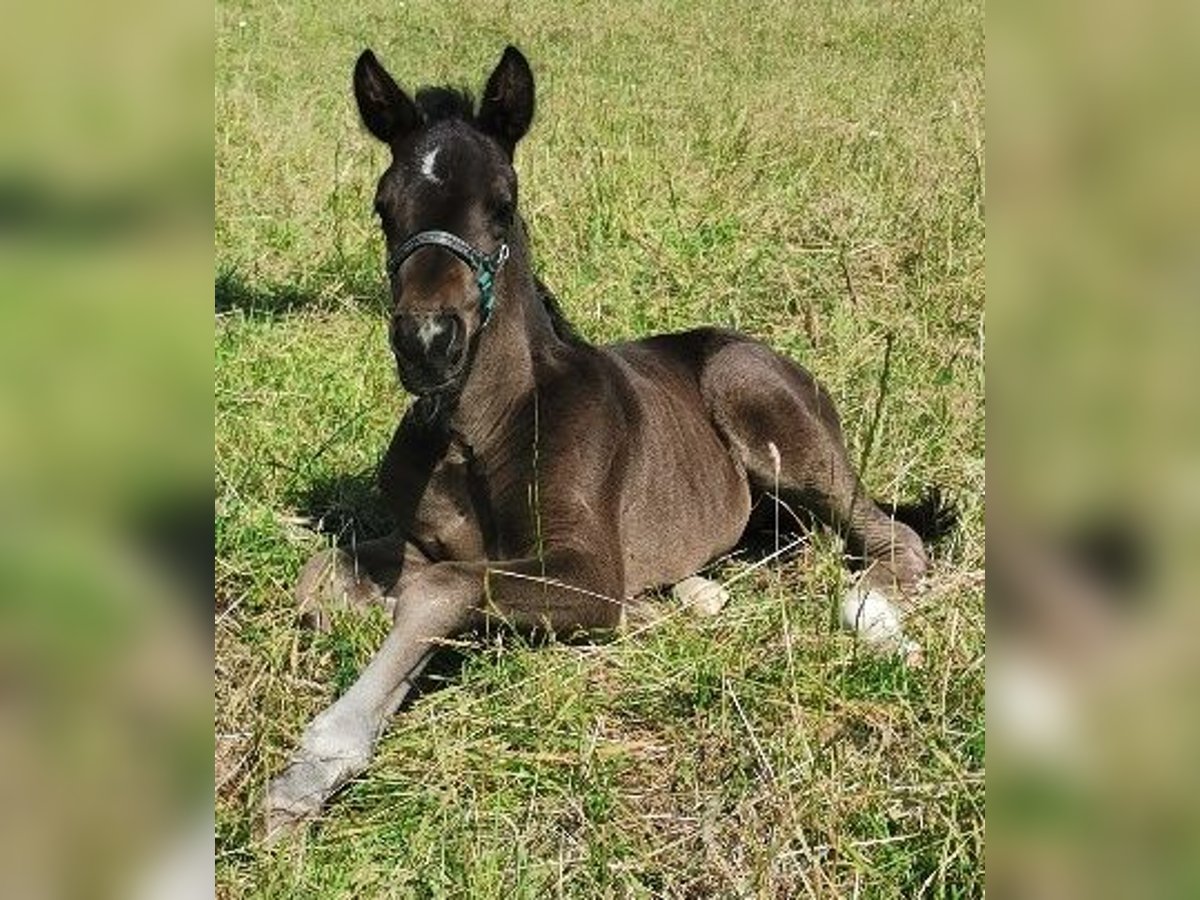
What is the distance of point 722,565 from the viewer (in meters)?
4.85

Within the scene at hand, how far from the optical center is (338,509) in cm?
473

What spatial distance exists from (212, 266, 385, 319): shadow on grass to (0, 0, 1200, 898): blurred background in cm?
562

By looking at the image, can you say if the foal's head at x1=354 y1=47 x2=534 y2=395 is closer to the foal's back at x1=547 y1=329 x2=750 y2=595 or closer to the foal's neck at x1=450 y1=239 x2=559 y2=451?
the foal's neck at x1=450 y1=239 x2=559 y2=451

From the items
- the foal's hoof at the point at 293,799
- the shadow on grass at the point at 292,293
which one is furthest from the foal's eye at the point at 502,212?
the shadow on grass at the point at 292,293

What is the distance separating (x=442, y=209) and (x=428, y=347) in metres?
0.43

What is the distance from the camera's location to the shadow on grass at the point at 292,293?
6668 millimetres

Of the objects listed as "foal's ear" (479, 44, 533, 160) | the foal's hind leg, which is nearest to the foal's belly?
the foal's hind leg

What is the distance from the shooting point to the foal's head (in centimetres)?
358
